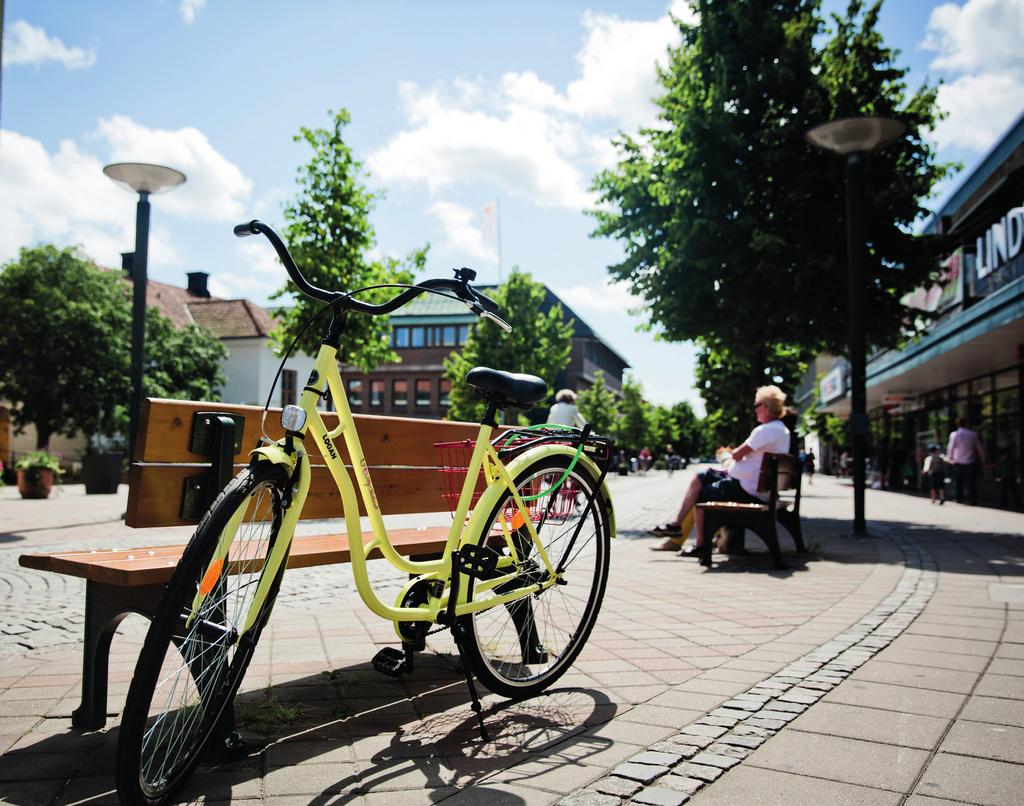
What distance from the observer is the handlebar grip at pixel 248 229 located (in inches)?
116

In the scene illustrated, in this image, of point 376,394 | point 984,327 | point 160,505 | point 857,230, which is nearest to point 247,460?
Result: point 160,505

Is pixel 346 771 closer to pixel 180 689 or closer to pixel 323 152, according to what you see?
pixel 180 689

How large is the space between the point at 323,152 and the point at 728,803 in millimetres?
19872

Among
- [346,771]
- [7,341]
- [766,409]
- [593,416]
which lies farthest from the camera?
[593,416]

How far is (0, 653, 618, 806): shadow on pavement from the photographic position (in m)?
2.54

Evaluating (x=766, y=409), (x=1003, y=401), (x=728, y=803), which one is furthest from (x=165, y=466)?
(x=1003, y=401)

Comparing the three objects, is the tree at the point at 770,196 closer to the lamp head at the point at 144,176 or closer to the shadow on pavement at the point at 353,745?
the lamp head at the point at 144,176

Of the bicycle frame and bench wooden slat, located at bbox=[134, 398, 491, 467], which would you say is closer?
the bicycle frame

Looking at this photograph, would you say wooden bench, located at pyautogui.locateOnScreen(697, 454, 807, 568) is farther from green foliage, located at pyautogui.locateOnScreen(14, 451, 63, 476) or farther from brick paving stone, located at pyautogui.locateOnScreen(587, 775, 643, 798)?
green foliage, located at pyautogui.locateOnScreen(14, 451, 63, 476)

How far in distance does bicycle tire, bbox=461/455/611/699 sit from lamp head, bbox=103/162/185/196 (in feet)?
37.2

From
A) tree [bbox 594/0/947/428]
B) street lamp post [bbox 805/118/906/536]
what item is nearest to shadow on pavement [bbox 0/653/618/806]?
street lamp post [bbox 805/118/906/536]

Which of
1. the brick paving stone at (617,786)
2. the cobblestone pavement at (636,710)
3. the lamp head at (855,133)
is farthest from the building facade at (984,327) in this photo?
the brick paving stone at (617,786)

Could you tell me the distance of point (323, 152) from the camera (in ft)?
67.0

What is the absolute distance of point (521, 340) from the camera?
43594 millimetres
